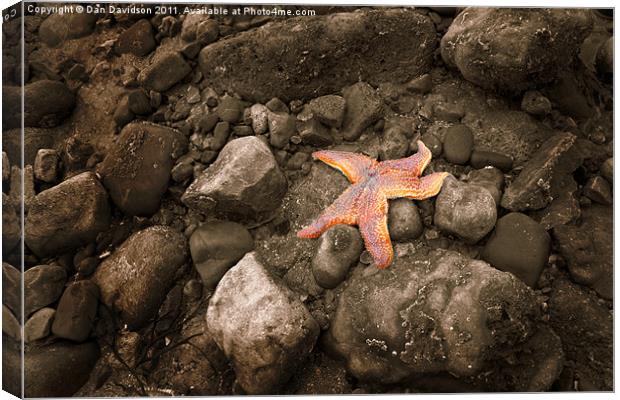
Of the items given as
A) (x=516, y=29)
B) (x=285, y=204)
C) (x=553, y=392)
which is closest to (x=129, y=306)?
(x=285, y=204)

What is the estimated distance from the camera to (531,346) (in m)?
2.23

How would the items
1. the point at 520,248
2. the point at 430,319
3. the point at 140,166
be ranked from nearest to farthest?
the point at 430,319 < the point at 520,248 < the point at 140,166

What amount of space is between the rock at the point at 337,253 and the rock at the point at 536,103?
118cm

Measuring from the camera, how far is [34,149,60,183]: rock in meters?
2.37

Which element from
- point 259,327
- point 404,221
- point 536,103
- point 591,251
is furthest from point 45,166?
point 591,251

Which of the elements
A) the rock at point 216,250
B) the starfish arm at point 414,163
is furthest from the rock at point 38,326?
the starfish arm at point 414,163

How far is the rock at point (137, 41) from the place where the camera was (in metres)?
2.48

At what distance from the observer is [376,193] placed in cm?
237

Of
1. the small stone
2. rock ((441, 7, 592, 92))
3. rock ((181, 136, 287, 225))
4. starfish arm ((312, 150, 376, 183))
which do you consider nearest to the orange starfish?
starfish arm ((312, 150, 376, 183))

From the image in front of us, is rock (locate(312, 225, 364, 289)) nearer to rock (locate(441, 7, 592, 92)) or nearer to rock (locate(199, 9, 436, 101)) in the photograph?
rock (locate(199, 9, 436, 101))

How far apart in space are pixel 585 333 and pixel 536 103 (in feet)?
4.05

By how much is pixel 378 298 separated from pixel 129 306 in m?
1.27

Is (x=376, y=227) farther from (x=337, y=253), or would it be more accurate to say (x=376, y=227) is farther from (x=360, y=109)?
(x=360, y=109)

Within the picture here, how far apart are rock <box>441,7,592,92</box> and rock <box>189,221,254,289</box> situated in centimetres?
152
